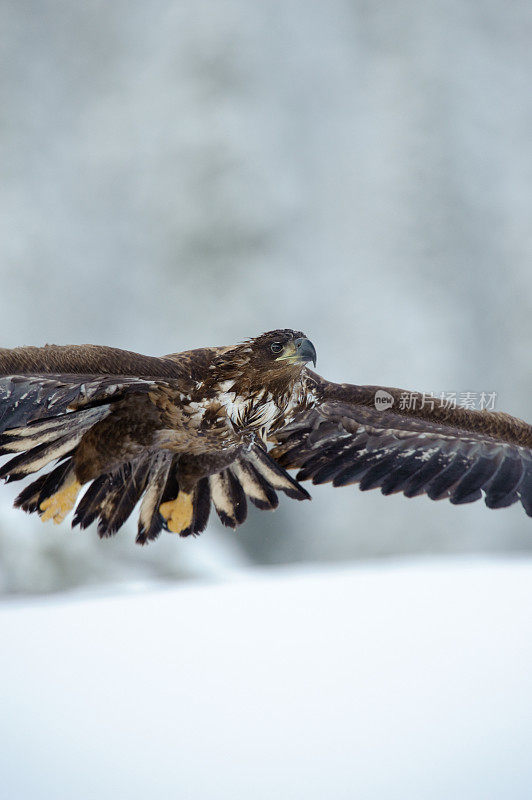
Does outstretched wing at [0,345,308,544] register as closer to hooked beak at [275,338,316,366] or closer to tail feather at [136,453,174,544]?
tail feather at [136,453,174,544]

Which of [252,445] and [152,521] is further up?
[252,445]

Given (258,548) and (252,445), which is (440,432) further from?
(258,548)

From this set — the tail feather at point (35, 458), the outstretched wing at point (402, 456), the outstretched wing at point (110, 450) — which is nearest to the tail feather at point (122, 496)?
the outstretched wing at point (110, 450)

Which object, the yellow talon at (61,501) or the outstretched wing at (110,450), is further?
the yellow talon at (61,501)

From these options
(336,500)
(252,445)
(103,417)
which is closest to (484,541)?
(336,500)

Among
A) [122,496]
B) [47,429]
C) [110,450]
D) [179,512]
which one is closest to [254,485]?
[179,512]

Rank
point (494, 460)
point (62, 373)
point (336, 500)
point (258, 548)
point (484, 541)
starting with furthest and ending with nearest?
point (336, 500) → point (484, 541) → point (258, 548) → point (494, 460) → point (62, 373)

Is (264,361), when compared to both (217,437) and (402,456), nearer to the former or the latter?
(217,437)

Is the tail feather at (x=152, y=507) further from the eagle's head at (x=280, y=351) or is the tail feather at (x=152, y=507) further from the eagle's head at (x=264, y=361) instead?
the eagle's head at (x=280, y=351)
